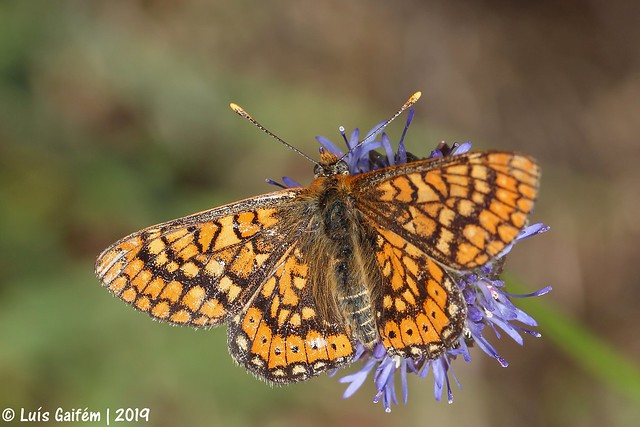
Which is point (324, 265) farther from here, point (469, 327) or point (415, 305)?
point (469, 327)

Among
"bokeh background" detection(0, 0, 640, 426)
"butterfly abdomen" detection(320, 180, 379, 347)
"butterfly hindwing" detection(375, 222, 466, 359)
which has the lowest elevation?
"butterfly hindwing" detection(375, 222, 466, 359)

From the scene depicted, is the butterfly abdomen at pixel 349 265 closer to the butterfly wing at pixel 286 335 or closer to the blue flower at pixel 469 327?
the butterfly wing at pixel 286 335

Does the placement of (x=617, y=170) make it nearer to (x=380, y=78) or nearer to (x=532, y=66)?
(x=532, y=66)

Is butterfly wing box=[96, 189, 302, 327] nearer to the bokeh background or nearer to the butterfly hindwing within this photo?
the butterfly hindwing

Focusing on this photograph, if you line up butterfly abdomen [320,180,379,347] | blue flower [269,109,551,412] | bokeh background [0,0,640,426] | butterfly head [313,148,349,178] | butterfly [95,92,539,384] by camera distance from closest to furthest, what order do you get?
→ butterfly [95,92,539,384]
butterfly abdomen [320,180,379,347]
blue flower [269,109,551,412]
butterfly head [313,148,349,178]
bokeh background [0,0,640,426]

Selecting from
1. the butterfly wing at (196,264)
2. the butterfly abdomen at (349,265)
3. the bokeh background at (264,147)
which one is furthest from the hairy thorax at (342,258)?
the bokeh background at (264,147)

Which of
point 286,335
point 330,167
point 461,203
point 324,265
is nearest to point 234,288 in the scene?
point 286,335

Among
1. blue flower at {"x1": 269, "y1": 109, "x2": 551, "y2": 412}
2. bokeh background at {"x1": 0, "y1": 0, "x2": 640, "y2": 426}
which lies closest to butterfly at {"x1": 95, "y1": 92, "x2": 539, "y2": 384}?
blue flower at {"x1": 269, "y1": 109, "x2": 551, "y2": 412}

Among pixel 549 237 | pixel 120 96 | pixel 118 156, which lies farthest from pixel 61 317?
pixel 549 237
